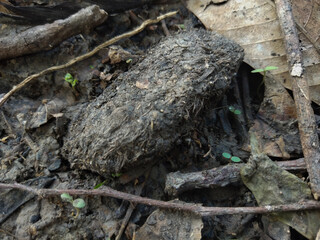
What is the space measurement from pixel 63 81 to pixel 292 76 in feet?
6.09

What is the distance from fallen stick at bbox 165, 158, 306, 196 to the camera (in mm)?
1824

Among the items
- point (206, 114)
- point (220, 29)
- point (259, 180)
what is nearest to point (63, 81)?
point (206, 114)

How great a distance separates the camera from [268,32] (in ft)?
7.55

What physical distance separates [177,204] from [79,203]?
64cm

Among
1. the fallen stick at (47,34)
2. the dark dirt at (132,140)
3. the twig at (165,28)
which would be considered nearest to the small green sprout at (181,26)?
the twig at (165,28)

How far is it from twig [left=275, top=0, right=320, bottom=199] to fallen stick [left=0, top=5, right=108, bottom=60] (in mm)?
1527

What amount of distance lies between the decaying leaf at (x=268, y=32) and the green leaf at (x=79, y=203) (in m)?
1.66

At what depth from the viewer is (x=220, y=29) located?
2.46 metres

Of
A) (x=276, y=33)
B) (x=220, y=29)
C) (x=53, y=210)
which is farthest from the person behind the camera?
(x=220, y=29)

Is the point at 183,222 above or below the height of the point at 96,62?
below

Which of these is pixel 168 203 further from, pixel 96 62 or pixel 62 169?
pixel 96 62

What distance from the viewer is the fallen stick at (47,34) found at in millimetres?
2438

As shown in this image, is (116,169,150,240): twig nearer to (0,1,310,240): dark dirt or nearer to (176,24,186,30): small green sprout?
(0,1,310,240): dark dirt

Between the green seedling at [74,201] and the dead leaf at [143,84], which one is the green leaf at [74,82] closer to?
the dead leaf at [143,84]
